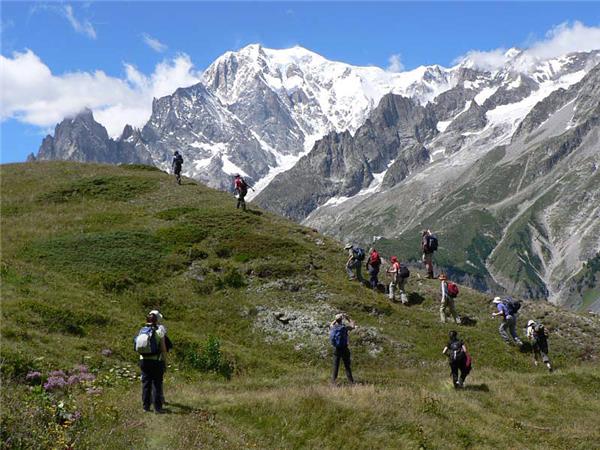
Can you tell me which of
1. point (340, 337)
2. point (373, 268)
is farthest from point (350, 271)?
point (340, 337)

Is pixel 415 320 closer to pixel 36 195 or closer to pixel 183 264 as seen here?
pixel 183 264

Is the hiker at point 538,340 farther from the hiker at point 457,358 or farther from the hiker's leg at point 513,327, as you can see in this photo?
the hiker at point 457,358

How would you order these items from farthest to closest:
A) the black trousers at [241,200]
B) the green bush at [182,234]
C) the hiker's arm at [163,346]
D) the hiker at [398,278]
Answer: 1. the black trousers at [241,200]
2. the green bush at [182,234]
3. the hiker at [398,278]
4. the hiker's arm at [163,346]

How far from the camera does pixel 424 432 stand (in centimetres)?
2027

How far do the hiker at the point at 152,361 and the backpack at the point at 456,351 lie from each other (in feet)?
44.1

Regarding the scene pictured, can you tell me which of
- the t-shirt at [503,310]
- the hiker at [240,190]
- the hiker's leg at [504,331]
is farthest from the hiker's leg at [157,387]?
the hiker at [240,190]

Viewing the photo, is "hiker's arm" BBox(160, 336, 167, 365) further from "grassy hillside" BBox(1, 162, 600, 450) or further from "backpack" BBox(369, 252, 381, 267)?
"backpack" BBox(369, 252, 381, 267)

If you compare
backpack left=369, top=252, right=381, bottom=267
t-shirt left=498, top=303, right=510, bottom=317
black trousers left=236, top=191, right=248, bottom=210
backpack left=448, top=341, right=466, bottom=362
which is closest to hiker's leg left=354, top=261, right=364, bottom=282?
backpack left=369, top=252, right=381, bottom=267

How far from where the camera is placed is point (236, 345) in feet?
103

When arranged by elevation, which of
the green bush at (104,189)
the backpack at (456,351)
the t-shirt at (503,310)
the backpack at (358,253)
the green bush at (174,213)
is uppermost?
the green bush at (104,189)

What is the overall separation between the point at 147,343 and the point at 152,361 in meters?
0.67

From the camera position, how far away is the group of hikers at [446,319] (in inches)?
994

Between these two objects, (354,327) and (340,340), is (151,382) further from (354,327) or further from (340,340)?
(354,327)

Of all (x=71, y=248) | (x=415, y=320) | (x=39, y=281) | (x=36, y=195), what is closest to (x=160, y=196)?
(x=36, y=195)
